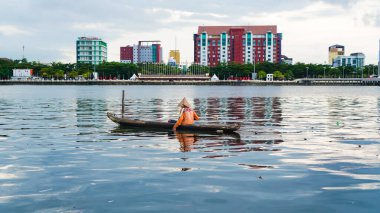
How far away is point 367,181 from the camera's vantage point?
51.5 feet

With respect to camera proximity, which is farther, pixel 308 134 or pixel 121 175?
pixel 308 134

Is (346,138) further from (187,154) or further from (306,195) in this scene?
(306,195)

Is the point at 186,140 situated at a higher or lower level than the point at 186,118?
lower

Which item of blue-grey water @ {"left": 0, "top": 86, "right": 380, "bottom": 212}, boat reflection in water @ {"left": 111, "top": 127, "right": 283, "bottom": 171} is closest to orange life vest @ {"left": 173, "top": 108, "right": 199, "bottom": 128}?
boat reflection in water @ {"left": 111, "top": 127, "right": 283, "bottom": 171}

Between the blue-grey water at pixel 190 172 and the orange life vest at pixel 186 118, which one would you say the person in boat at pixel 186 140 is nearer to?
the blue-grey water at pixel 190 172

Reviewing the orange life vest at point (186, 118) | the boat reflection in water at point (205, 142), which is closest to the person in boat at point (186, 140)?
the boat reflection in water at point (205, 142)

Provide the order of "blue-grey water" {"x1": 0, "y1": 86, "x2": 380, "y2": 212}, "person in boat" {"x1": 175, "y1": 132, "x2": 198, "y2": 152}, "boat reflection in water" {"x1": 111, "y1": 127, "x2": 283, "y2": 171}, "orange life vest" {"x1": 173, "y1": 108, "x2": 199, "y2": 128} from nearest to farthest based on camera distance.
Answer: "blue-grey water" {"x1": 0, "y1": 86, "x2": 380, "y2": 212}, "boat reflection in water" {"x1": 111, "y1": 127, "x2": 283, "y2": 171}, "person in boat" {"x1": 175, "y1": 132, "x2": 198, "y2": 152}, "orange life vest" {"x1": 173, "y1": 108, "x2": 199, "y2": 128}

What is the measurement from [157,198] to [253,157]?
24.5 ft

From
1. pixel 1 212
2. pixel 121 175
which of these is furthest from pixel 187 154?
pixel 1 212

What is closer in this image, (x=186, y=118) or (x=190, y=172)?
(x=190, y=172)

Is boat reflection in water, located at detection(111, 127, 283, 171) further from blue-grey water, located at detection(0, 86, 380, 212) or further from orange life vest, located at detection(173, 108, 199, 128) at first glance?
orange life vest, located at detection(173, 108, 199, 128)

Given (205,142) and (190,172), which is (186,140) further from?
(190,172)

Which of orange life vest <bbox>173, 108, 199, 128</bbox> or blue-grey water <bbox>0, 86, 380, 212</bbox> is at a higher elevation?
orange life vest <bbox>173, 108, 199, 128</bbox>

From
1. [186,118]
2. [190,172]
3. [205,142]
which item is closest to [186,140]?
[205,142]
